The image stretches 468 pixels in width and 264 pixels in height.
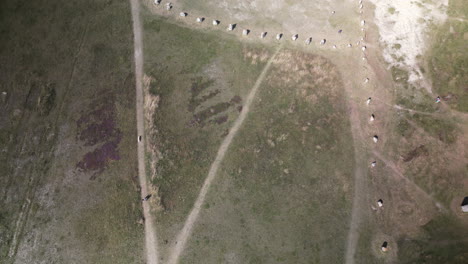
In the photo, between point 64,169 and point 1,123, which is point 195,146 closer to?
point 64,169

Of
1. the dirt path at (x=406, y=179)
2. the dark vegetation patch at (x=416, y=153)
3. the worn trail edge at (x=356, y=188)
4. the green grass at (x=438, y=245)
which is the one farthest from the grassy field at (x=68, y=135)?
the dark vegetation patch at (x=416, y=153)

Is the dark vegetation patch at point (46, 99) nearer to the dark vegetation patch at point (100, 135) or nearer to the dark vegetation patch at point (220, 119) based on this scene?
the dark vegetation patch at point (100, 135)

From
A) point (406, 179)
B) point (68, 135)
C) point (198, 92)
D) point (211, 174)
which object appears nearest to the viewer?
point (406, 179)

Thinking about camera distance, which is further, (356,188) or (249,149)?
(249,149)

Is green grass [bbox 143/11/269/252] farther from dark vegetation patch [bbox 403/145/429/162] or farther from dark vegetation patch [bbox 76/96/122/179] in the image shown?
dark vegetation patch [bbox 403/145/429/162]

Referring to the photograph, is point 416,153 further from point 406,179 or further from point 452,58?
point 452,58

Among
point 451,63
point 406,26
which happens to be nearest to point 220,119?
point 406,26
